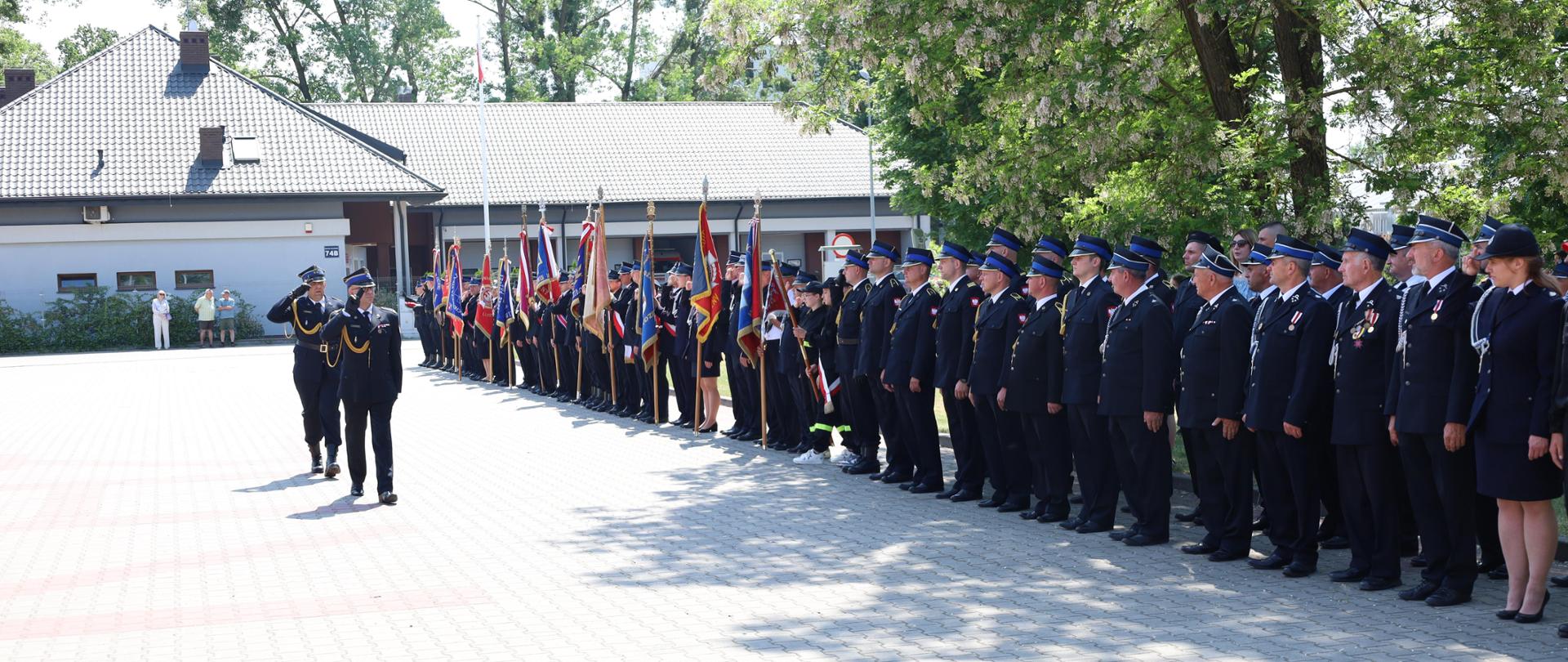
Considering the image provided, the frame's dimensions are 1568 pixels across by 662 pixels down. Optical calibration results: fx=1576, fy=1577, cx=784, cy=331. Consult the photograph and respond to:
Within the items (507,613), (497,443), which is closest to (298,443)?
(497,443)

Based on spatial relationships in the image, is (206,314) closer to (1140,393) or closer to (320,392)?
(320,392)

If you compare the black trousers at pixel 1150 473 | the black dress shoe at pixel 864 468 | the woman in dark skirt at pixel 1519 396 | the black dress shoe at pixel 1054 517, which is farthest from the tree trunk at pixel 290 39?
the woman in dark skirt at pixel 1519 396

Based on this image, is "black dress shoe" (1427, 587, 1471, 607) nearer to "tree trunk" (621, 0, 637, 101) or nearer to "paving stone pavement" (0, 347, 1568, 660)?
"paving stone pavement" (0, 347, 1568, 660)

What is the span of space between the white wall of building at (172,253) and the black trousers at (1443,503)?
34517 millimetres

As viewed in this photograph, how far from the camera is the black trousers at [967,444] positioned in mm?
11281

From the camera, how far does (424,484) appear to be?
12.8 metres

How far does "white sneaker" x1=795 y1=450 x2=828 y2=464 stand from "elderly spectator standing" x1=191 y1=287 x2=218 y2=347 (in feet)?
91.2

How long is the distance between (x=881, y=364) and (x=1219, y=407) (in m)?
3.83

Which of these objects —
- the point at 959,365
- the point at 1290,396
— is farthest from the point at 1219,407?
the point at 959,365

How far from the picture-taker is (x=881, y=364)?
12.2 meters

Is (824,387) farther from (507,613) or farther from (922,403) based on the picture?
(507,613)

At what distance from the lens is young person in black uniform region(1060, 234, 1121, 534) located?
9.74 metres

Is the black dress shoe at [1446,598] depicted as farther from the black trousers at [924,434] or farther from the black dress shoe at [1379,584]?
the black trousers at [924,434]

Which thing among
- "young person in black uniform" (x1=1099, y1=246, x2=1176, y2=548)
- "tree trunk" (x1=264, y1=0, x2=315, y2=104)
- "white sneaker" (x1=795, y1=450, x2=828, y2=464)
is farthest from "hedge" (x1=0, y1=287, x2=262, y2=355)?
"young person in black uniform" (x1=1099, y1=246, x2=1176, y2=548)
